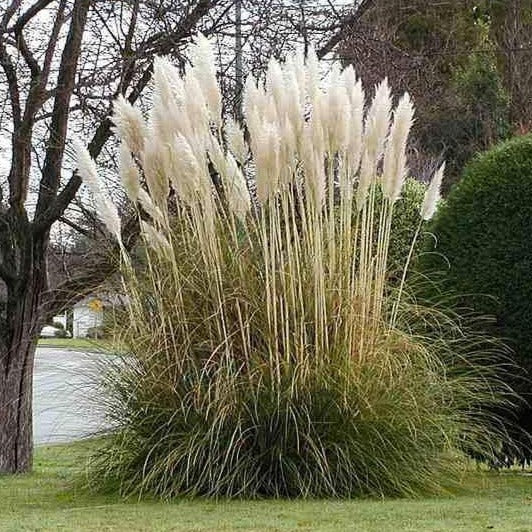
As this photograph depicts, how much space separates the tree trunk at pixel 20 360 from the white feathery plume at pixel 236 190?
6.91 ft

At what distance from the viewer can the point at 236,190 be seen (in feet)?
20.0

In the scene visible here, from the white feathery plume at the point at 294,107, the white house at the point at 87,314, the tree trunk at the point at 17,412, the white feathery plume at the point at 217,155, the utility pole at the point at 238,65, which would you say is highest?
the utility pole at the point at 238,65

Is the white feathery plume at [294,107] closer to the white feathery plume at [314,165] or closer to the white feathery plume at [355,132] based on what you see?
the white feathery plume at [314,165]

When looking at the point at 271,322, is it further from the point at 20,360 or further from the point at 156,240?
the point at 20,360

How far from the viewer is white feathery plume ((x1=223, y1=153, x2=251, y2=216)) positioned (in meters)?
6.07

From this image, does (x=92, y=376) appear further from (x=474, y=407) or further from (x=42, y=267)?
(x=474, y=407)

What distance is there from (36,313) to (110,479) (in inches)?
86.0

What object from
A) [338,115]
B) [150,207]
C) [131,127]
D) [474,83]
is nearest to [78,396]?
[150,207]

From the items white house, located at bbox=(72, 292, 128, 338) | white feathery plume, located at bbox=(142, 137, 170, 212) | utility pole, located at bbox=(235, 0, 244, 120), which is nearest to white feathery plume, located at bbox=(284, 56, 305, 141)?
white feathery plume, located at bbox=(142, 137, 170, 212)

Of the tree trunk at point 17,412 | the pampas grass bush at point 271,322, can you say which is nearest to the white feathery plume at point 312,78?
the pampas grass bush at point 271,322

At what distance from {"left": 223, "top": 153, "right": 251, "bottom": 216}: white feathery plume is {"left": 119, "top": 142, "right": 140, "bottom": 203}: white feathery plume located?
0.50 meters

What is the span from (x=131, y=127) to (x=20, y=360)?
2.29 metres

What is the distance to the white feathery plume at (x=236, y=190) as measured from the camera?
6070 millimetres

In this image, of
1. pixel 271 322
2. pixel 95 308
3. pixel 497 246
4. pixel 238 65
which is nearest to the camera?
pixel 271 322
